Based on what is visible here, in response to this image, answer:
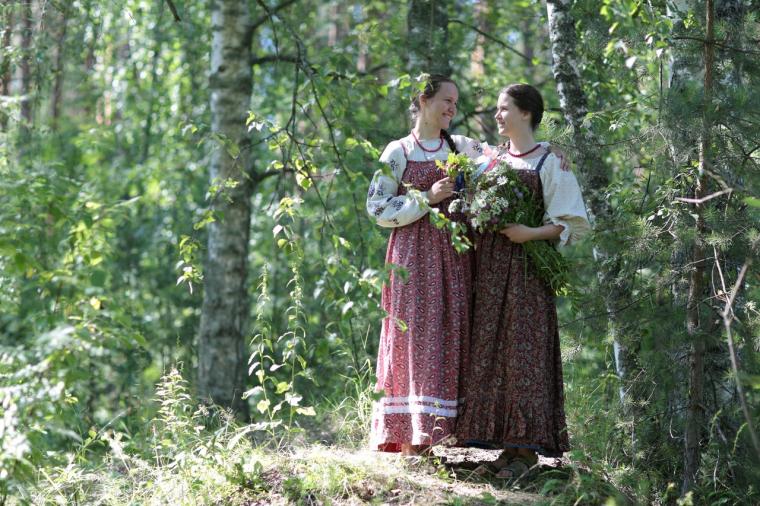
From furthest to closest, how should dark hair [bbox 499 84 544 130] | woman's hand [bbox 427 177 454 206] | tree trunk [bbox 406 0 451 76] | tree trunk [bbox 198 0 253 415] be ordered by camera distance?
tree trunk [bbox 406 0 451 76], tree trunk [bbox 198 0 253 415], dark hair [bbox 499 84 544 130], woman's hand [bbox 427 177 454 206]

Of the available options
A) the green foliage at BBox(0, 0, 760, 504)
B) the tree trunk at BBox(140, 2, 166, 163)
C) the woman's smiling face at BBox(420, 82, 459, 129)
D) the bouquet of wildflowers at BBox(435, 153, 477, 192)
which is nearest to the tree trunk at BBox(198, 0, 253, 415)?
the green foliage at BBox(0, 0, 760, 504)

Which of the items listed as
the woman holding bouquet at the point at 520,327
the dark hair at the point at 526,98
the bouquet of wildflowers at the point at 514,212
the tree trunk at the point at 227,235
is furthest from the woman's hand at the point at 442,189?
the tree trunk at the point at 227,235

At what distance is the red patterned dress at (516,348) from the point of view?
463 cm

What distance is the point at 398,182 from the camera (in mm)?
4820

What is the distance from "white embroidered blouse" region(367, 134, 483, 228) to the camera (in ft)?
15.4

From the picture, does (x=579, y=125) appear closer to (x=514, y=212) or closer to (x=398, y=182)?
(x=514, y=212)

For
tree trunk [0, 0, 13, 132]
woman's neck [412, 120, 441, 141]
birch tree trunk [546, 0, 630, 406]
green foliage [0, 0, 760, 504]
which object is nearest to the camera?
green foliage [0, 0, 760, 504]

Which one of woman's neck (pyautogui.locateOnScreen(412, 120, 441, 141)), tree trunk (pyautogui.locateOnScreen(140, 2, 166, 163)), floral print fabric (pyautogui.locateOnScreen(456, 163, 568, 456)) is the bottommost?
floral print fabric (pyautogui.locateOnScreen(456, 163, 568, 456))

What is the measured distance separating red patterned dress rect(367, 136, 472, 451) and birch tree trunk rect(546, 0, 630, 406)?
1.06m

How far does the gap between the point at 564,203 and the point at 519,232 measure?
0.85 feet

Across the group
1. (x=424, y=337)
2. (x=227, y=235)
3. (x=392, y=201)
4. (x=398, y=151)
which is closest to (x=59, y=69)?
(x=227, y=235)

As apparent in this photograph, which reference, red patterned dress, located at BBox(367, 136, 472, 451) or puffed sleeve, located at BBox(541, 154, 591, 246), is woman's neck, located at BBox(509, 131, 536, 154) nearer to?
puffed sleeve, located at BBox(541, 154, 591, 246)

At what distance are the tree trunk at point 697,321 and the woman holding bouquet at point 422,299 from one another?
43.0 inches

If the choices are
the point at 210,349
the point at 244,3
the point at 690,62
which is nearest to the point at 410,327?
the point at 690,62
